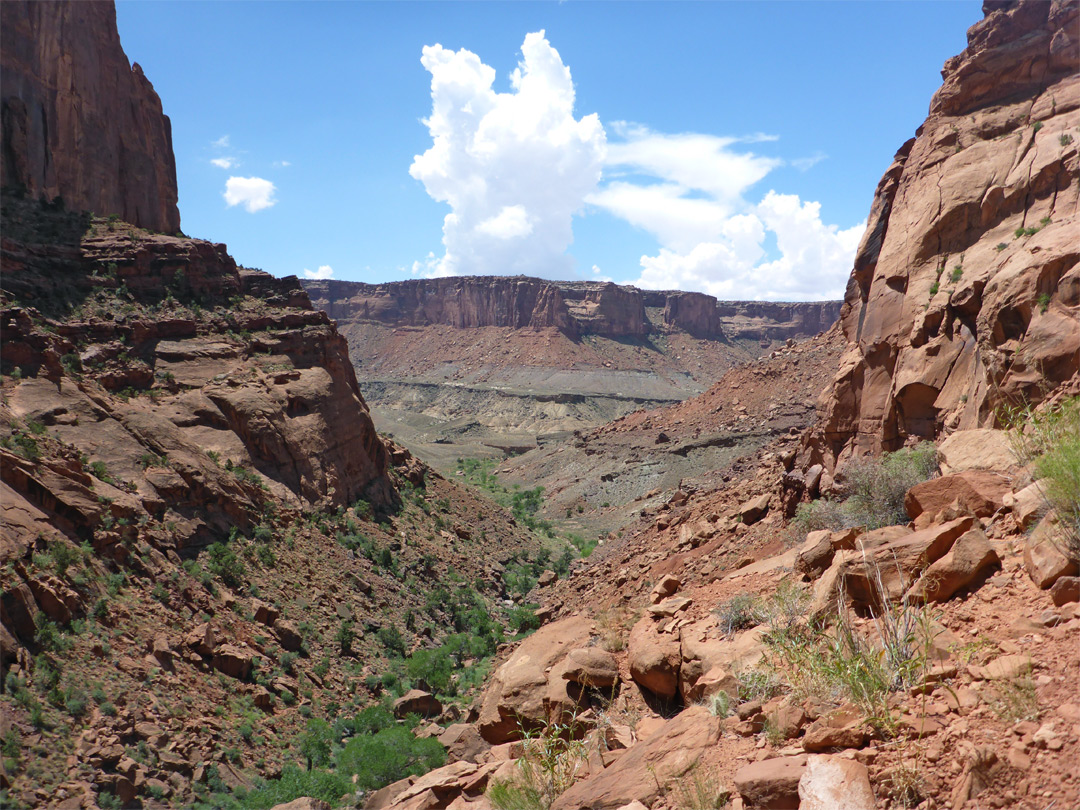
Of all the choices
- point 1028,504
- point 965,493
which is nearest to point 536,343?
point 965,493

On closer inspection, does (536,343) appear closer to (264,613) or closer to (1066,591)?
(264,613)

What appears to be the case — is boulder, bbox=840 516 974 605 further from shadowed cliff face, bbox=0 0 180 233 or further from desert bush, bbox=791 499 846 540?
shadowed cliff face, bbox=0 0 180 233

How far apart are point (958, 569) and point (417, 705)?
16.6 metres

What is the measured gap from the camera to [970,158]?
13688 millimetres

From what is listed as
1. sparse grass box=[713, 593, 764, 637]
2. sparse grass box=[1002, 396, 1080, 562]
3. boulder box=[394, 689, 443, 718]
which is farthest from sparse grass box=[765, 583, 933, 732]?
boulder box=[394, 689, 443, 718]

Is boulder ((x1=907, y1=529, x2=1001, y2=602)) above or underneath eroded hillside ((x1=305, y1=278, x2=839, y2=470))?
underneath

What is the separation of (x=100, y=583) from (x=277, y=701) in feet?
17.6

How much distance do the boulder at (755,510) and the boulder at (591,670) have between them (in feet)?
34.5

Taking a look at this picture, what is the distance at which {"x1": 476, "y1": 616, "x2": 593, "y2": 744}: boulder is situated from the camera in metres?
9.08

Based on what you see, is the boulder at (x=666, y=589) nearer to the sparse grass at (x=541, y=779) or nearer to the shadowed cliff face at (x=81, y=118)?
the sparse grass at (x=541, y=779)

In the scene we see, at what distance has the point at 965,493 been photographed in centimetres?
731

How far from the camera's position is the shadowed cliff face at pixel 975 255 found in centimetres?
998

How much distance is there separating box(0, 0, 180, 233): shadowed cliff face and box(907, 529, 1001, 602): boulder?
130 ft

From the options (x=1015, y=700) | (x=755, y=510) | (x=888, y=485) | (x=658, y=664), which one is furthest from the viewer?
(x=755, y=510)
